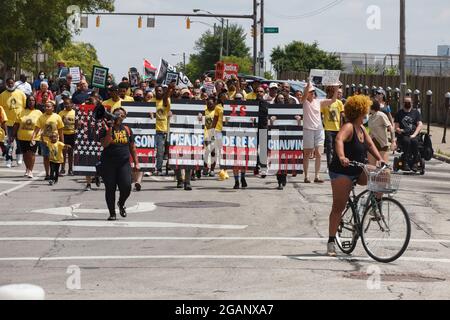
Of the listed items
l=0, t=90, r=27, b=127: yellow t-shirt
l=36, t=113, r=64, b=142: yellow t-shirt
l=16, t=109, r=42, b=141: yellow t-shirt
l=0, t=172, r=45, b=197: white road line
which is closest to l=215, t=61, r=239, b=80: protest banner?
l=0, t=90, r=27, b=127: yellow t-shirt

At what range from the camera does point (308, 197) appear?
20.4 meters

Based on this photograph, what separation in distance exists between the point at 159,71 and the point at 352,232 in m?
18.0

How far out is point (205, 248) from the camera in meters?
13.9

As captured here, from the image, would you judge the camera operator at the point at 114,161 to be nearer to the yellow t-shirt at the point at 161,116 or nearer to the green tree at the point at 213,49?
the yellow t-shirt at the point at 161,116

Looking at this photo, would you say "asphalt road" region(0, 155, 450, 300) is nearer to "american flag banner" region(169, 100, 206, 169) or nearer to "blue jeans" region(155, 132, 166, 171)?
"american flag banner" region(169, 100, 206, 169)

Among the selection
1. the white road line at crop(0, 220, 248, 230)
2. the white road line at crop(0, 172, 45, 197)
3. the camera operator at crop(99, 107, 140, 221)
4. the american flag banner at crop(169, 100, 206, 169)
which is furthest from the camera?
the american flag banner at crop(169, 100, 206, 169)

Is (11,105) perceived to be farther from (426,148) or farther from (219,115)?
(426,148)

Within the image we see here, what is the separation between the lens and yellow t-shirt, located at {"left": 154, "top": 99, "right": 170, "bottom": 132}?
23.1m

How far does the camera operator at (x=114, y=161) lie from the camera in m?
16.7

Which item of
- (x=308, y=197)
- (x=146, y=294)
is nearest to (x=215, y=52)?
(x=308, y=197)

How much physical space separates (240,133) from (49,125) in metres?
3.80

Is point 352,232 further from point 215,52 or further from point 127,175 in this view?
point 215,52

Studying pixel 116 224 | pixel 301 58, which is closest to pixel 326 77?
pixel 116 224

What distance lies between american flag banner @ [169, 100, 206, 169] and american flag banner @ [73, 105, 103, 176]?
1.51 m
